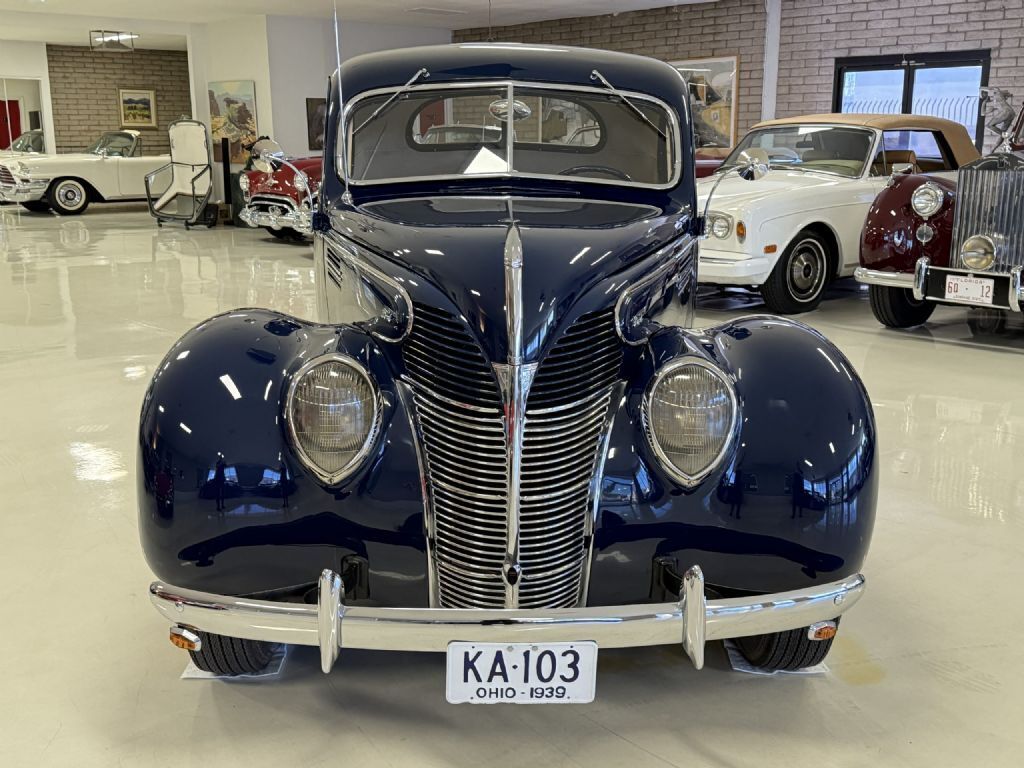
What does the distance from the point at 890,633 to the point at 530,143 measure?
6.31 ft

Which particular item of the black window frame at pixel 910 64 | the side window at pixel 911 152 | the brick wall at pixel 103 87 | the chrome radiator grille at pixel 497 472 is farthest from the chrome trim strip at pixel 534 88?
the brick wall at pixel 103 87

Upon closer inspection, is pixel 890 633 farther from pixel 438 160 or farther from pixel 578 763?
pixel 438 160

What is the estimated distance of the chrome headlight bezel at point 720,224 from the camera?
728 cm


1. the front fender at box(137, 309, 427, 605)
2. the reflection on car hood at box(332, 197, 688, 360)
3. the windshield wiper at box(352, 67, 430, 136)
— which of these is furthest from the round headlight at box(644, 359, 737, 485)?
the windshield wiper at box(352, 67, 430, 136)

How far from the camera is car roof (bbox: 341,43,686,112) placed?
334 centimetres

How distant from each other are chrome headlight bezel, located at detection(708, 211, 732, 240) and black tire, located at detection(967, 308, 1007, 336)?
1941mm

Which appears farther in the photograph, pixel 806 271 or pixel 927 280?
pixel 806 271

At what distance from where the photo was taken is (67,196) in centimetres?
1800

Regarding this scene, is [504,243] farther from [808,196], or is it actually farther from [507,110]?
[808,196]

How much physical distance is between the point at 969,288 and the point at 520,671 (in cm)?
534

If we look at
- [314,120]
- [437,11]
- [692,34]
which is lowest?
[314,120]

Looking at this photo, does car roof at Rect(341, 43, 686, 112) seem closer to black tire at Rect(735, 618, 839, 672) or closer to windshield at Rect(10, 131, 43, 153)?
black tire at Rect(735, 618, 839, 672)

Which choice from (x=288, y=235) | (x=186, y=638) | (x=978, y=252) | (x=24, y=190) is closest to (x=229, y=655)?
(x=186, y=638)

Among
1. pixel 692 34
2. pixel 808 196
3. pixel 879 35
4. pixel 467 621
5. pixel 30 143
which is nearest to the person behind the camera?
pixel 467 621
